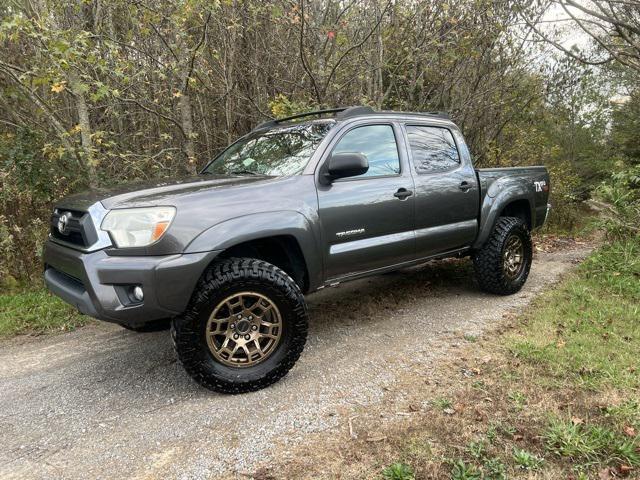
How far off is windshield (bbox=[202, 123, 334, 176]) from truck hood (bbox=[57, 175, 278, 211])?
24 centimetres

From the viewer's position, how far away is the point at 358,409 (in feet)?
8.94

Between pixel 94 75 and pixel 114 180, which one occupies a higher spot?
pixel 94 75

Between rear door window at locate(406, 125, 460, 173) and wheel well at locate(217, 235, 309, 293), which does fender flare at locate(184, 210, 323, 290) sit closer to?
wheel well at locate(217, 235, 309, 293)

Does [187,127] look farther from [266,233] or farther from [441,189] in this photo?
[266,233]

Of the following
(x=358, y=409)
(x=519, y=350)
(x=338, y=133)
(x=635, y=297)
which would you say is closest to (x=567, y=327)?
(x=519, y=350)

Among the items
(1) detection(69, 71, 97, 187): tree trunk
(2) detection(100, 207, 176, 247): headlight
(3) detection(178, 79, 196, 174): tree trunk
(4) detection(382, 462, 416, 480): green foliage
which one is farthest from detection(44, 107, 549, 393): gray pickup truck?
(3) detection(178, 79, 196, 174): tree trunk

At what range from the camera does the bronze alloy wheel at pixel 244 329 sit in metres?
2.86

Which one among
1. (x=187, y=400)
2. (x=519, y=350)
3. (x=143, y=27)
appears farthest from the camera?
(x=143, y=27)

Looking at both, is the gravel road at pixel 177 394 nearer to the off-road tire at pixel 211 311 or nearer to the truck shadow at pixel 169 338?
the truck shadow at pixel 169 338

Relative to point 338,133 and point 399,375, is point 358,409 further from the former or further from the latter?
point 338,133

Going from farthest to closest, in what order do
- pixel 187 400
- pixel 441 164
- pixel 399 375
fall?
pixel 441 164, pixel 399 375, pixel 187 400

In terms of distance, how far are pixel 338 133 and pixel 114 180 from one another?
13.1 ft

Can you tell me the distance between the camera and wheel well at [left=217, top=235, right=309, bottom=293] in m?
3.18

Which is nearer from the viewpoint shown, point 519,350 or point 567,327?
point 519,350
